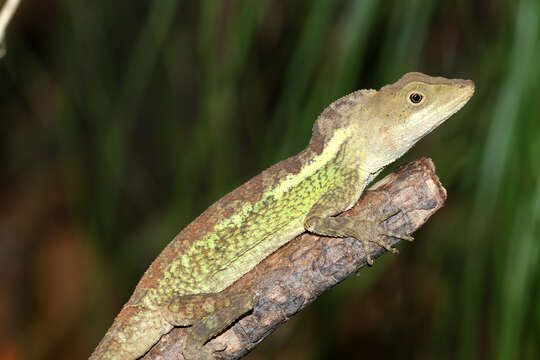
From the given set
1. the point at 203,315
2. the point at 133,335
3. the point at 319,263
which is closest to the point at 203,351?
the point at 203,315

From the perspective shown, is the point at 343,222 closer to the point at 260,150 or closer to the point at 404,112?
the point at 404,112

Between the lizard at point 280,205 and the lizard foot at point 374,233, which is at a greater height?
the lizard at point 280,205

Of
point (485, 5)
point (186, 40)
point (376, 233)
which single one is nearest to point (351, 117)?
point (376, 233)

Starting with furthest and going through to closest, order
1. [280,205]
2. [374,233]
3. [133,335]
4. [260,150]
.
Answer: [260,150]
[280,205]
[133,335]
[374,233]

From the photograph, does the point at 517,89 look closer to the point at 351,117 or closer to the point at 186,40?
the point at 351,117

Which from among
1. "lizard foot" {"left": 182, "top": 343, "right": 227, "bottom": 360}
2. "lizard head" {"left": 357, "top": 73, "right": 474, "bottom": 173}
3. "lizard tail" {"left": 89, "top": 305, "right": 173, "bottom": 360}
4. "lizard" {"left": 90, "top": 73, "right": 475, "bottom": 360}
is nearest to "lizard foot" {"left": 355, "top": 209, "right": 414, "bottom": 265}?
"lizard" {"left": 90, "top": 73, "right": 475, "bottom": 360}

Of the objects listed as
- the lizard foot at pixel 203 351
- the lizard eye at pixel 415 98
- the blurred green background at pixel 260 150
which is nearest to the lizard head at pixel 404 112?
the lizard eye at pixel 415 98

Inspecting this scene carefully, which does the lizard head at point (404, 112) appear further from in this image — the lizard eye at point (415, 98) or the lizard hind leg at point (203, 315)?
the lizard hind leg at point (203, 315)
